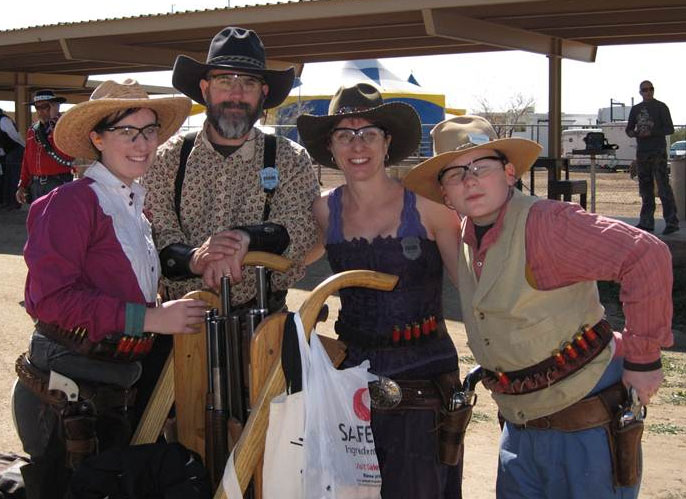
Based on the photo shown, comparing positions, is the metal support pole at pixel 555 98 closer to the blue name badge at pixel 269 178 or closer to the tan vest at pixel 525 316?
the blue name badge at pixel 269 178

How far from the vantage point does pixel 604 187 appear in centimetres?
2103

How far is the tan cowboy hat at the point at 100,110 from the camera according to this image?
2.63 m

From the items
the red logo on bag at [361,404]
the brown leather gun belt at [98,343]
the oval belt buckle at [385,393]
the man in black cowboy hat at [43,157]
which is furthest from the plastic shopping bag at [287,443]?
the man in black cowboy hat at [43,157]

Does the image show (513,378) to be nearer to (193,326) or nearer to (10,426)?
(193,326)

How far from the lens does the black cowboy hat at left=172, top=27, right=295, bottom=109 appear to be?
298 centimetres

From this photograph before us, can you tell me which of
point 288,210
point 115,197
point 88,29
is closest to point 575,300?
point 288,210

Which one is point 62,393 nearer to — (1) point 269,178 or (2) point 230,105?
(1) point 269,178

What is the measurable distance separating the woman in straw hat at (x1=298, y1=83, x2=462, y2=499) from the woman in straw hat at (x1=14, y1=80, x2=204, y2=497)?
536 mm

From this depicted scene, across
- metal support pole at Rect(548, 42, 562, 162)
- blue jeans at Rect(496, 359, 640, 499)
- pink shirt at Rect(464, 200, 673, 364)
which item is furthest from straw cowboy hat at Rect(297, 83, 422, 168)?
metal support pole at Rect(548, 42, 562, 162)

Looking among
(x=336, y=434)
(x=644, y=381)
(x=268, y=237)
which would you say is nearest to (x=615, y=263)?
(x=644, y=381)

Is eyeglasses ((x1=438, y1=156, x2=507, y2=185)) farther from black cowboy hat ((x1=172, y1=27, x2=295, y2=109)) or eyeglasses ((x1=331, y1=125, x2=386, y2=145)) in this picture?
black cowboy hat ((x1=172, y1=27, x2=295, y2=109))

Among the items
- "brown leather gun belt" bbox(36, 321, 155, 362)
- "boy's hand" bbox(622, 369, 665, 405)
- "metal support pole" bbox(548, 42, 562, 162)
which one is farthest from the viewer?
"metal support pole" bbox(548, 42, 562, 162)

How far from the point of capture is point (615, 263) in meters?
2.28

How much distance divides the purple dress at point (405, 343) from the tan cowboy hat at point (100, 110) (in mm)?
729
